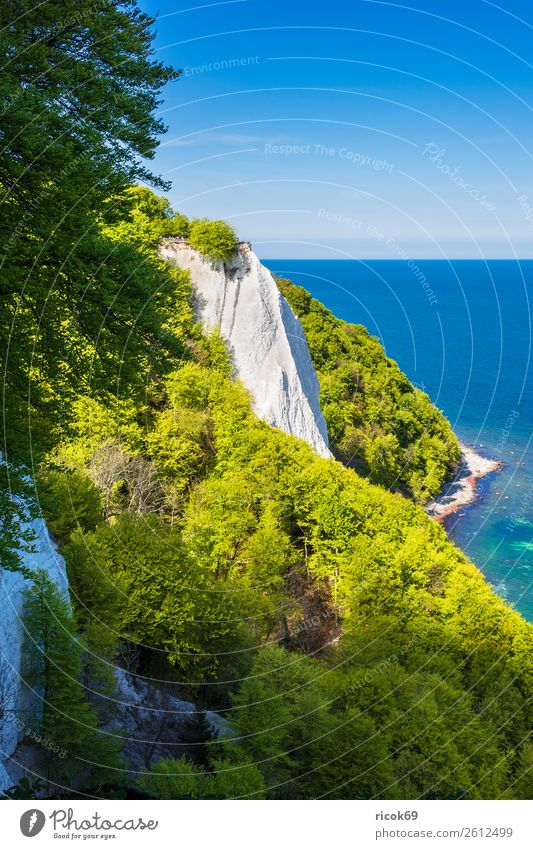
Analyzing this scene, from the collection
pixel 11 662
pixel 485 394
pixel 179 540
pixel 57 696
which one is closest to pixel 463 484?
pixel 485 394

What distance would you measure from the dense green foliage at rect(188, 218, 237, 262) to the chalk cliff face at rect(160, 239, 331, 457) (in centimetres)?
61

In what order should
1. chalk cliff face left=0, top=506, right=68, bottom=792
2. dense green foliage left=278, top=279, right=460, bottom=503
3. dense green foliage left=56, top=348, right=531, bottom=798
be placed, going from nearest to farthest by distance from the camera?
chalk cliff face left=0, top=506, right=68, bottom=792 < dense green foliage left=56, top=348, right=531, bottom=798 < dense green foliage left=278, top=279, right=460, bottom=503

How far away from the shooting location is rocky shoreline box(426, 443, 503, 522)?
78431mm

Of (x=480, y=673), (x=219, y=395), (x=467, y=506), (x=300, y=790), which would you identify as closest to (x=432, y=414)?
(x=467, y=506)

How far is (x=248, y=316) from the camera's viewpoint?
162ft

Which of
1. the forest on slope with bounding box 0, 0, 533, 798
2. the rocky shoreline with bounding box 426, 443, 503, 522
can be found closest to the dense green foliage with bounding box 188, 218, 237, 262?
the forest on slope with bounding box 0, 0, 533, 798

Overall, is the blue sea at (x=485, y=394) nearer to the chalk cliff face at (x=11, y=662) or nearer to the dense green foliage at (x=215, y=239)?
the dense green foliage at (x=215, y=239)

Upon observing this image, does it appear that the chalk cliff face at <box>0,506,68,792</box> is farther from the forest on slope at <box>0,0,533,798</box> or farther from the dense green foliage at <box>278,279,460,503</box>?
the dense green foliage at <box>278,279,460,503</box>

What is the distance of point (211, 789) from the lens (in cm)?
1564

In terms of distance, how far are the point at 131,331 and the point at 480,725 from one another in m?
25.3

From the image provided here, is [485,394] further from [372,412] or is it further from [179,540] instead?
[179,540]

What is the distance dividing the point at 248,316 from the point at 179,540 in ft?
83.7

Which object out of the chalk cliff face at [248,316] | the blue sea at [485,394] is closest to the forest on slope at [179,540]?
the chalk cliff face at [248,316]
